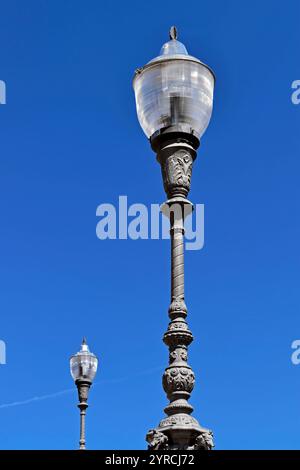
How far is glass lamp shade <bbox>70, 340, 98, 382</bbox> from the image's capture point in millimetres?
20109

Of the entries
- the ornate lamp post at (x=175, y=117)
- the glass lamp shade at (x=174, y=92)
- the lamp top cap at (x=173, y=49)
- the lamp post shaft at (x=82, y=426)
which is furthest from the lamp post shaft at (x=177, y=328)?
the lamp post shaft at (x=82, y=426)

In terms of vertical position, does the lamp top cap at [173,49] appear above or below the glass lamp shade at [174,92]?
above

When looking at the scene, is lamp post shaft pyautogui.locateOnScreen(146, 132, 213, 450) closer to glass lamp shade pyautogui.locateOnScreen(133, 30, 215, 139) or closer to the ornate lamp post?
the ornate lamp post

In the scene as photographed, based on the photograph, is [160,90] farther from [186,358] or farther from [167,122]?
[186,358]

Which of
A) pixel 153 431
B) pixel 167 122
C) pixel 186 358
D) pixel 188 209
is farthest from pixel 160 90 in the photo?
pixel 153 431

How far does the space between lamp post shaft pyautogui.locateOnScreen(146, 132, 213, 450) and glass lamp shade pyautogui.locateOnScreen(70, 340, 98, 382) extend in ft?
30.5

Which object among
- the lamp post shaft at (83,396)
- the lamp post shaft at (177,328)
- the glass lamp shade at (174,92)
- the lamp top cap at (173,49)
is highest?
the lamp top cap at (173,49)

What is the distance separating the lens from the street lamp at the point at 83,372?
19.9 meters

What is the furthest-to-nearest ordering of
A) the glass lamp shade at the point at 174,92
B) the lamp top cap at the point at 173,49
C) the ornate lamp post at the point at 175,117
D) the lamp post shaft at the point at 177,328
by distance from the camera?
the lamp top cap at the point at 173,49, the glass lamp shade at the point at 174,92, the ornate lamp post at the point at 175,117, the lamp post shaft at the point at 177,328

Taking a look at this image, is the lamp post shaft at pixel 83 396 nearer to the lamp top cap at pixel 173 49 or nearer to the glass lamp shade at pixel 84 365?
the glass lamp shade at pixel 84 365

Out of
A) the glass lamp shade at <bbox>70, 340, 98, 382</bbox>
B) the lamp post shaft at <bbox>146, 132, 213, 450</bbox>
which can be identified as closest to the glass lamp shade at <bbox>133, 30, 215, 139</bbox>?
the lamp post shaft at <bbox>146, 132, 213, 450</bbox>

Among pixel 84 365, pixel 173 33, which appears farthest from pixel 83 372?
pixel 173 33

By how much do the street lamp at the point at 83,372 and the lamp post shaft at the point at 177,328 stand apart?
931cm
